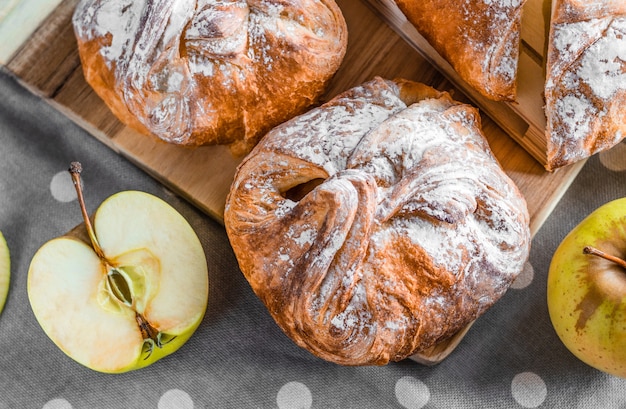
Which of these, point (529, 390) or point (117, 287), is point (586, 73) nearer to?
point (529, 390)

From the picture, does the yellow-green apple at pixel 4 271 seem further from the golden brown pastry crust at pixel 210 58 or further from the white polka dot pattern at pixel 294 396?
the white polka dot pattern at pixel 294 396

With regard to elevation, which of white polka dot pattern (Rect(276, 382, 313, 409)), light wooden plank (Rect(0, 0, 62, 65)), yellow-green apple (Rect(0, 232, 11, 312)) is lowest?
yellow-green apple (Rect(0, 232, 11, 312))

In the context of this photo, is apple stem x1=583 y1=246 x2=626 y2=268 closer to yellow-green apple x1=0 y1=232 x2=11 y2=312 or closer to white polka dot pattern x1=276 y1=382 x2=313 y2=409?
white polka dot pattern x1=276 y1=382 x2=313 y2=409

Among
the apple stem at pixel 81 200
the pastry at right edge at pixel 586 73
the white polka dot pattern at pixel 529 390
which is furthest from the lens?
the white polka dot pattern at pixel 529 390

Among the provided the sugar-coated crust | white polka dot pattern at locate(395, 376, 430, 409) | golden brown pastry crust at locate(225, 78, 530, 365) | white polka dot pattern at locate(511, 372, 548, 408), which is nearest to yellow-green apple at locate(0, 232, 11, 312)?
golden brown pastry crust at locate(225, 78, 530, 365)

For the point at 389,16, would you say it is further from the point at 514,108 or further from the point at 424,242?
the point at 424,242

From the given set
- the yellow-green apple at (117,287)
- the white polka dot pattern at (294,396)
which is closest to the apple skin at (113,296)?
the yellow-green apple at (117,287)
